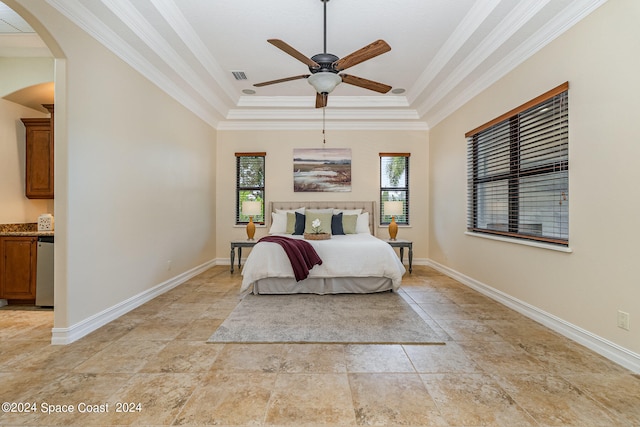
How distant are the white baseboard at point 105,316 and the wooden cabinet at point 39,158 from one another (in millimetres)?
1693

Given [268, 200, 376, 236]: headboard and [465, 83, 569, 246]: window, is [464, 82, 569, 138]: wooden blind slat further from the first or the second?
[268, 200, 376, 236]: headboard

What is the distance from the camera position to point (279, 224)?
18.3ft

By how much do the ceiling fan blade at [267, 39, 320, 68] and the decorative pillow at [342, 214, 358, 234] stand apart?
297cm

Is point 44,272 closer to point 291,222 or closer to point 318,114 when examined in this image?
point 291,222

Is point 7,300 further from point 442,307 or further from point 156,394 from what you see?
point 442,307

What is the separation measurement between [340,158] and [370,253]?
2674 millimetres

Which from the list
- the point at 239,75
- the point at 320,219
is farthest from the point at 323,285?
the point at 239,75

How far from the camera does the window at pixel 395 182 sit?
623 centimetres

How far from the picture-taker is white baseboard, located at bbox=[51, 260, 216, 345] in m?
2.55

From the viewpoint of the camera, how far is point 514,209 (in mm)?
3582

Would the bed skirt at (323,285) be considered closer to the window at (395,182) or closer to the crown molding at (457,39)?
the window at (395,182)

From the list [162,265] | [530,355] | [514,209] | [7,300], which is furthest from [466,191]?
[7,300]

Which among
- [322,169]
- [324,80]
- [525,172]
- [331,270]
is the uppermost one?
[324,80]

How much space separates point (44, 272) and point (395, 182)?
5459 mm
